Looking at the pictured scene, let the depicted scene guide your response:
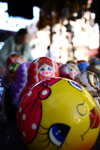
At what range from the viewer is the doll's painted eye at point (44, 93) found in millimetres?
1102

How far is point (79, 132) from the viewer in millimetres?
1029

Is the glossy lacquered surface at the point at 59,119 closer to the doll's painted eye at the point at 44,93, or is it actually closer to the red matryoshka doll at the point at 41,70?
the doll's painted eye at the point at 44,93

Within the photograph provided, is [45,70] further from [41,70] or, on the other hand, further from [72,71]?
[72,71]

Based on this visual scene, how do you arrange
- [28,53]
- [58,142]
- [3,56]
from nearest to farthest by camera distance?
[58,142], [3,56], [28,53]

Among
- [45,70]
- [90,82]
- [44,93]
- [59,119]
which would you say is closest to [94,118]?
[59,119]

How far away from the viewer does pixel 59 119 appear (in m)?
1.01

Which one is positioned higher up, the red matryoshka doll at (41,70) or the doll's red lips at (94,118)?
the red matryoshka doll at (41,70)

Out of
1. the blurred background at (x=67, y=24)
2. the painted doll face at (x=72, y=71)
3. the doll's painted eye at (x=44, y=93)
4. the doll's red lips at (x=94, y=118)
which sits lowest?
the doll's red lips at (x=94, y=118)

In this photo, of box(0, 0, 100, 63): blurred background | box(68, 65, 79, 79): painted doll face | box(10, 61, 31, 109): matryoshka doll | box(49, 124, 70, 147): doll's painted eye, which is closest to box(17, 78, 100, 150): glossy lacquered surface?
box(49, 124, 70, 147): doll's painted eye

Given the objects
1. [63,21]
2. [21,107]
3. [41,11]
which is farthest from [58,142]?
[41,11]

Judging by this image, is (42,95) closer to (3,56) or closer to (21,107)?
(21,107)

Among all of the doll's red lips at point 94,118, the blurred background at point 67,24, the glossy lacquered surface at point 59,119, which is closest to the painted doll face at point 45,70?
the glossy lacquered surface at point 59,119

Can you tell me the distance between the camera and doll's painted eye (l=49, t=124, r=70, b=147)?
3.28 ft

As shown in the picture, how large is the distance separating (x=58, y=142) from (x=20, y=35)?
11.0 ft
